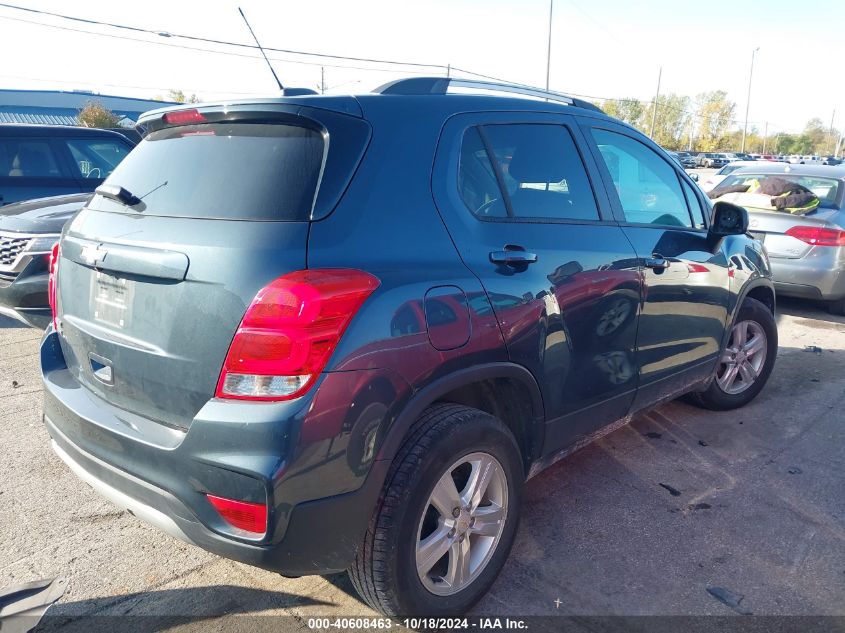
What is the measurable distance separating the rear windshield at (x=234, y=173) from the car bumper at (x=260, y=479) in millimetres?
606

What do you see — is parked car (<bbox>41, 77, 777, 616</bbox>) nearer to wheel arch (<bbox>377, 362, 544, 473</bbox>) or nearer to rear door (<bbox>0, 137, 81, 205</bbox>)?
wheel arch (<bbox>377, 362, 544, 473</bbox>)

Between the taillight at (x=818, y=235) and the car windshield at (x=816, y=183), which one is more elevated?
the car windshield at (x=816, y=183)

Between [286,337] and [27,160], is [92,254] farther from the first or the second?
[27,160]

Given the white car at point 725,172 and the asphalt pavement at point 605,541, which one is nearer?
the asphalt pavement at point 605,541

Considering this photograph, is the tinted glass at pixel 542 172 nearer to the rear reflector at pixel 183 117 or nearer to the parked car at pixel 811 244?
the rear reflector at pixel 183 117

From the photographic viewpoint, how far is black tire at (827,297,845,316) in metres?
7.44

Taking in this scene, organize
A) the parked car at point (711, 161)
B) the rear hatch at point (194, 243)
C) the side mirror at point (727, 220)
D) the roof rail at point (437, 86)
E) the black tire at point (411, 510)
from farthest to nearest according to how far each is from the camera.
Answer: the parked car at point (711, 161)
the side mirror at point (727, 220)
the roof rail at point (437, 86)
the black tire at point (411, 510)
the rear hatch at point (194, 243)

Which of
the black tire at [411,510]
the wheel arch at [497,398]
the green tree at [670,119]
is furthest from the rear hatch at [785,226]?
the green tree at [670,119]

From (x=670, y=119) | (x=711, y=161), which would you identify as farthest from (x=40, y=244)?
(x=670, y=119)

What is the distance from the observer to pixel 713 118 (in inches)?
3949

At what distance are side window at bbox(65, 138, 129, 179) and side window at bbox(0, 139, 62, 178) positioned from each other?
219mm

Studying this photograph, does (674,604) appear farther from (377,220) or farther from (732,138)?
(732,138)

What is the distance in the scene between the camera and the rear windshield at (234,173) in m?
2.12

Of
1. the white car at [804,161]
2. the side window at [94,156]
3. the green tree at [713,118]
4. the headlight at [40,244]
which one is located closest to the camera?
the headlight at [40,244]
